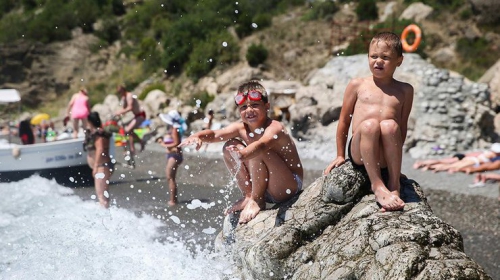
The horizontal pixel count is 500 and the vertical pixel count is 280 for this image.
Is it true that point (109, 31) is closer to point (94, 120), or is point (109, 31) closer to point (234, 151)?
point (94, 120)

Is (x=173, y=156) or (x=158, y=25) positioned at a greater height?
(x=173, y=156)

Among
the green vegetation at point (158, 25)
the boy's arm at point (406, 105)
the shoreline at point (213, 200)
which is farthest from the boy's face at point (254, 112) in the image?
the green vegetation at point (158, 25)

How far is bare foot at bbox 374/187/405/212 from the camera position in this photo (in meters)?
4.16

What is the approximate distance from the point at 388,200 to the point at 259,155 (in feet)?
3.92

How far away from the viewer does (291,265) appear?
4.39 metres

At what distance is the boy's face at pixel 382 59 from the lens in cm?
439

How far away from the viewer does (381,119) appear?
14.4 ft

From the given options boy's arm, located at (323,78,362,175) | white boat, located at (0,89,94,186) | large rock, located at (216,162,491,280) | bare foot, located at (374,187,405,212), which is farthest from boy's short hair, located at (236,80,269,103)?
white boat, located at (0,89,94,186)

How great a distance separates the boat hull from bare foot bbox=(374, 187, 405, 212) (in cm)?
1001

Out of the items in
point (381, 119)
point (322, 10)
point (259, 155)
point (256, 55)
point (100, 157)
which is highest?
point (381, 119)

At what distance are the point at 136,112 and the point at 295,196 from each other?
10.9 metres

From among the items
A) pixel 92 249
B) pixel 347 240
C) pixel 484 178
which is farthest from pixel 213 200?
pixel 347 240

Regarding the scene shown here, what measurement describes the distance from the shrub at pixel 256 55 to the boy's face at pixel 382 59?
3124 cm

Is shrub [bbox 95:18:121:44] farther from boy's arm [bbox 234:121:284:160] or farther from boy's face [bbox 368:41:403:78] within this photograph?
boy's face [bbox 368:41:403:78]
